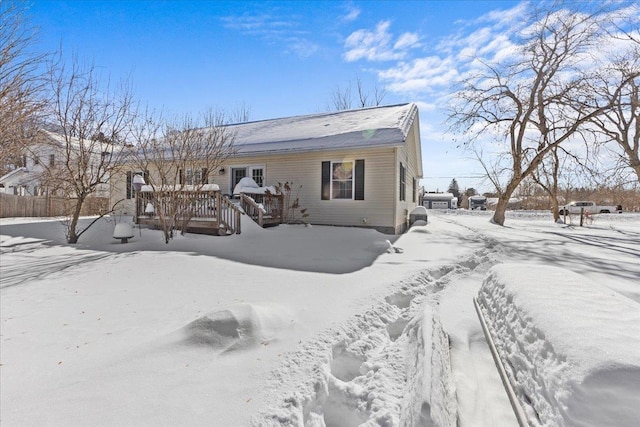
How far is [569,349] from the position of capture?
65.2 inches

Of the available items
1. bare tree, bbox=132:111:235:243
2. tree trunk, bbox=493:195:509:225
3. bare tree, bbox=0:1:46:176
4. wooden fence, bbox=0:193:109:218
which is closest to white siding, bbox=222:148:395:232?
bare tree, bbox=132:111:235:243

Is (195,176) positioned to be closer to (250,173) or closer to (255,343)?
(250,173)

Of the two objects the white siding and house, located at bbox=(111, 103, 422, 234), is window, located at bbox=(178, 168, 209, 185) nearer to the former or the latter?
house, located at bbox=(111, 103, 422, 234)

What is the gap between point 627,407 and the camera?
50.0 inches

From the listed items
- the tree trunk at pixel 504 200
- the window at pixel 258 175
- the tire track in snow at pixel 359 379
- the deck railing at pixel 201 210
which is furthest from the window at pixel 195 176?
the tree trunk at pixel 504 200

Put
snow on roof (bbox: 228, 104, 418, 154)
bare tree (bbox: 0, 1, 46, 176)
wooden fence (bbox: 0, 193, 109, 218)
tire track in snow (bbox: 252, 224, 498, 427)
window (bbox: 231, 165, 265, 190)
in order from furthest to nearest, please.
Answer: wooden fence (bbox: 0, 193, 109, 218), window (bbox: 231, 165, 265, 190), snow on roof (bbox: 228, 104, 418, 154), bare tree (bbox: 0, 1, 46, 176), tire track in snow (bbox: 252, 224, 498, 427)

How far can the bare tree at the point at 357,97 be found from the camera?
26.8 m

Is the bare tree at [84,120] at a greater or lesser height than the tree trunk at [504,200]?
greater

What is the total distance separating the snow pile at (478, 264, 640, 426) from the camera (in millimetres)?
1343

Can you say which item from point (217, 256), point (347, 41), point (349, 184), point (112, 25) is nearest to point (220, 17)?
point (112, 25)

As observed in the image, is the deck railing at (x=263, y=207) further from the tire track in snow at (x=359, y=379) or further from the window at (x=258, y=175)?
the tire track in snow at (x=359, y=379)

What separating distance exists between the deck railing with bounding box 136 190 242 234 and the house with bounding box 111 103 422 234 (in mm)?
659

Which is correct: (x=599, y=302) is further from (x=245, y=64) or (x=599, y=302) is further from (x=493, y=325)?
(x=245, y=64)

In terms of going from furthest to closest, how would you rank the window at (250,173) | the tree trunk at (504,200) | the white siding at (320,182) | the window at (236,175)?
1. the tree trunk at (504,200)
2. the window at (236,175)
3. the window at (250,173)
4. the white siding at (320,182)
